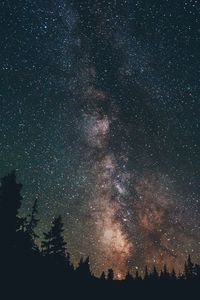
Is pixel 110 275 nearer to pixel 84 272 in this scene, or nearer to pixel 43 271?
pixel 84 272

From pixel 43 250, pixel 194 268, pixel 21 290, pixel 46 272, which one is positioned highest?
pixel 194 268

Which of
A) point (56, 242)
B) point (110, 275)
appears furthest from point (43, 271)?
point (110, 275)

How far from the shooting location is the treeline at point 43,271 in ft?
72.4

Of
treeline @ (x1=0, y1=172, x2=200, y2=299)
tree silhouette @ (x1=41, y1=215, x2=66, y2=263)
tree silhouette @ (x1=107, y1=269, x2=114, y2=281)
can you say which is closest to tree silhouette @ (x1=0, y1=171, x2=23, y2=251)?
treeline @ (x1=0, y1=172, x2=200, y2=299)

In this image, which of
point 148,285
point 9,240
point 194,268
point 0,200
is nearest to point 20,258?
point 9,240

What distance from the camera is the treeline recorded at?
22.1 meters

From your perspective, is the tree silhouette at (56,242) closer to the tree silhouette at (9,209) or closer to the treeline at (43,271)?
the treeline at (43,271)

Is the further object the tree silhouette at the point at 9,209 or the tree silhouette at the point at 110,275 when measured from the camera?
the tree silhouette at the point at 110,275

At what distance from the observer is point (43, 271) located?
26922mm

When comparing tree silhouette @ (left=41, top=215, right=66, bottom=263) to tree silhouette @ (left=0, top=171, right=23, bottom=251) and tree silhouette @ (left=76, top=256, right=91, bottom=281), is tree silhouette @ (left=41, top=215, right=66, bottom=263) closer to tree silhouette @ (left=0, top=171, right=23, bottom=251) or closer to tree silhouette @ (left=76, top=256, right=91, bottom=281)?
tree silhouette @ (left=76, top=256, right=91, bottom=281)

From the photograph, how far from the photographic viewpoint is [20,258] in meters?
23.0

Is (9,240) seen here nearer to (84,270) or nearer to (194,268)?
(84,270)

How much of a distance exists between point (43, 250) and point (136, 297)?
11.7 metres

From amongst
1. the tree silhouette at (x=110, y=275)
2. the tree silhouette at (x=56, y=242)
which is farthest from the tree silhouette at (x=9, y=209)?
the tree silhouette at (x=110, y=275)
